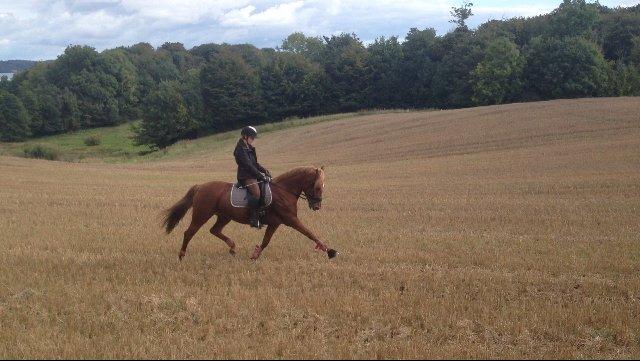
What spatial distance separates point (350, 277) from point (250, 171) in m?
2.68

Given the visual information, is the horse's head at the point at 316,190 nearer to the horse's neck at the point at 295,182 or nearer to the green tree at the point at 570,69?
the horse's neck at the point at 295,182

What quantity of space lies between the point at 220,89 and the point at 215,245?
71.7 m

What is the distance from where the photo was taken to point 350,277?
9.30 meters

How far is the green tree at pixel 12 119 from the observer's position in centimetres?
8456

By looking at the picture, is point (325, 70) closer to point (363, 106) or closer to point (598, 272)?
point (363, 106)

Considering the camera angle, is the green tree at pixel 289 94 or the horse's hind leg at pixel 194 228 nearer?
the horse's hind leg at pixel 194 228

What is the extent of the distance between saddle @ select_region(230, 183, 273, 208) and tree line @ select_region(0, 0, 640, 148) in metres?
64.0

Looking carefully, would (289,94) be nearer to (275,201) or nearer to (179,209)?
(179,209)

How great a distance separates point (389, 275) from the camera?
9.32m

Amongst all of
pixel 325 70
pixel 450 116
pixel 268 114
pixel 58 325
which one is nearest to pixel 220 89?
pixel 268 114

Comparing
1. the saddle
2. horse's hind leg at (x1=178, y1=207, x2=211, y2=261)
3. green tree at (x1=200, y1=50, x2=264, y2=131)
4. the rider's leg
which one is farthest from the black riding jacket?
green tree at (x1=200, y1=50, x2=264, y2=131)

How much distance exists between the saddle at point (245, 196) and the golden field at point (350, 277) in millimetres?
1058

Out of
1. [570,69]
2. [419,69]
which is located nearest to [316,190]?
[570,69]

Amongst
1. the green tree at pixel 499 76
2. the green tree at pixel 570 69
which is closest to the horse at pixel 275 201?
the green tree at pixel 570 69
